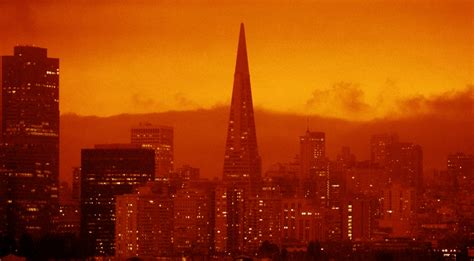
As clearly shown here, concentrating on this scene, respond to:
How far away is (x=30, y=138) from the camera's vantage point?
113 feet

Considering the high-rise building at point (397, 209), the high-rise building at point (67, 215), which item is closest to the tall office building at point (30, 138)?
the high-rise building at point (67, 215)

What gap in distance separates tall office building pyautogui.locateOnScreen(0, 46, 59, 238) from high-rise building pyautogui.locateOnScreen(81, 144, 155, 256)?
26.2 inches

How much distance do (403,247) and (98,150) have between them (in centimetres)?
664

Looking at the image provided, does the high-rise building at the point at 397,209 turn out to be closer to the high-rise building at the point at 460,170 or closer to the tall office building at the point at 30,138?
the high-rise building at the point at 460,170

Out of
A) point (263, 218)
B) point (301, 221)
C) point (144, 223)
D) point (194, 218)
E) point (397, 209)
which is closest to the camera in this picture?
point (144, 223)

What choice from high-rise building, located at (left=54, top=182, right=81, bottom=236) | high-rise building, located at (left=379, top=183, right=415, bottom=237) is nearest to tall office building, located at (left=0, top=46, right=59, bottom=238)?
high-rise building, located at (left=54, top=182, right=81, bottom=236)

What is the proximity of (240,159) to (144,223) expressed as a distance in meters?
5.54

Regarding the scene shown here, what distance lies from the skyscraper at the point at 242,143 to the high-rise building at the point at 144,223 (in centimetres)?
331

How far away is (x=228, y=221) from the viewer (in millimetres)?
34000

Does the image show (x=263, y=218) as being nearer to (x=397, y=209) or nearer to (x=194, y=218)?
(x=194, y=218)

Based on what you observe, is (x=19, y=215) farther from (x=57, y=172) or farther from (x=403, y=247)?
(x=403, y=247)

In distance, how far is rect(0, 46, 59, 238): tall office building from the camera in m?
33.6

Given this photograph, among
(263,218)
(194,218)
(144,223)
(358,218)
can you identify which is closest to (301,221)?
(263,218)

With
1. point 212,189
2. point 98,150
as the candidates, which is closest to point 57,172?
point 98,150
